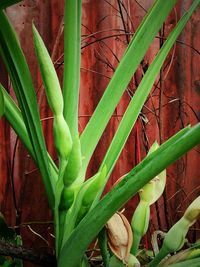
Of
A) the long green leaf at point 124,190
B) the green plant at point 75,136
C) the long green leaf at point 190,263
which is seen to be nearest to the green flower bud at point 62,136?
the green plant at point 75,136

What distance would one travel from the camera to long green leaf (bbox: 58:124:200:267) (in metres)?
0.55

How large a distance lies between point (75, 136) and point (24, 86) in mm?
119

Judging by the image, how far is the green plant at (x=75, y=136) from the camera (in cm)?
58

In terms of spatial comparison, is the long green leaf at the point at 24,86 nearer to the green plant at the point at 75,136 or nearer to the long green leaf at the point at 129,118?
the green plant at the point at 75,136

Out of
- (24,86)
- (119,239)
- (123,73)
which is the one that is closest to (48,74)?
(24,86)

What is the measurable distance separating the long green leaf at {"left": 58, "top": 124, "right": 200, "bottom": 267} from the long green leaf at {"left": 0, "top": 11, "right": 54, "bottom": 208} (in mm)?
127

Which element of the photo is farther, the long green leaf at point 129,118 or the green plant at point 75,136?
the long green leaf at point 129,118

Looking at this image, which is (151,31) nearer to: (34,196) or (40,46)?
(40,46)

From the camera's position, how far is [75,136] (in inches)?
26.5

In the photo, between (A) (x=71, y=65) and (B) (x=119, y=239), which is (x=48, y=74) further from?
(B) (x=119, y=239)

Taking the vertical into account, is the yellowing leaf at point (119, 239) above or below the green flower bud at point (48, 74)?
below

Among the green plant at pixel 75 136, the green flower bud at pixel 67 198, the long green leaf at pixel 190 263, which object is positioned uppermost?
the green plant at pixel 75 136

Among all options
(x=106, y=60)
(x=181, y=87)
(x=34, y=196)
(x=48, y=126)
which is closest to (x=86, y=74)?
(x=106, y=60)

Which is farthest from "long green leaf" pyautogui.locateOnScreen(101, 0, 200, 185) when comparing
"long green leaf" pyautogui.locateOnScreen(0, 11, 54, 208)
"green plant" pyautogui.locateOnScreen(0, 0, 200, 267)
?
"long green leaf" pyautogui.locateOnScreen(0, 11, 54, 208)
